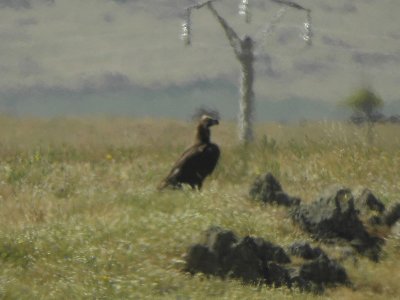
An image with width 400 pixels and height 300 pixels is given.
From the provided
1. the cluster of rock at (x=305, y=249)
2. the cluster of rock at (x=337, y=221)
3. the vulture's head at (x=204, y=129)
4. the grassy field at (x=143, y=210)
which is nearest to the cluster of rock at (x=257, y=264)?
the cluster of rock at (x=305, y=249)

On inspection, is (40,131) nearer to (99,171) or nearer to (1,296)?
(99,171)

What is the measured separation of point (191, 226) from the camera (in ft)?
47.4

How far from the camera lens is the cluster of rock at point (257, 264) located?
13.2 metres

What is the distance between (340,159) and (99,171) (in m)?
4.54

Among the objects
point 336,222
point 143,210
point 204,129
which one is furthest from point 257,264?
point 204,129

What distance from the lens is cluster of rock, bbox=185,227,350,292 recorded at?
43.4 feet

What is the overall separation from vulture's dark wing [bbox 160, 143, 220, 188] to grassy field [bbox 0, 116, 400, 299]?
0.42 meters

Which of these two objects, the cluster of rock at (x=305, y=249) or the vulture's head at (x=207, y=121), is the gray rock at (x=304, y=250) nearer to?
the cluster of rock at (x=305, y=249)

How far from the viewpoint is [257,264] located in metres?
13.5

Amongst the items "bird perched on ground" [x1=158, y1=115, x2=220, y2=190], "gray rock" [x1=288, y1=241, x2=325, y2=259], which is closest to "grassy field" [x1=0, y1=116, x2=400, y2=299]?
"bird perched on ground" [x1=158, y1=115, x2=220, y2=190]

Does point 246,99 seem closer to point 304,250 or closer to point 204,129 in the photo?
point 204,129

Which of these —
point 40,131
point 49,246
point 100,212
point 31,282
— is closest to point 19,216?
point 100,212

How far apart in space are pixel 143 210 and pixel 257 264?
9.78ft

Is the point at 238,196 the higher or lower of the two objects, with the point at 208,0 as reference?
lower
